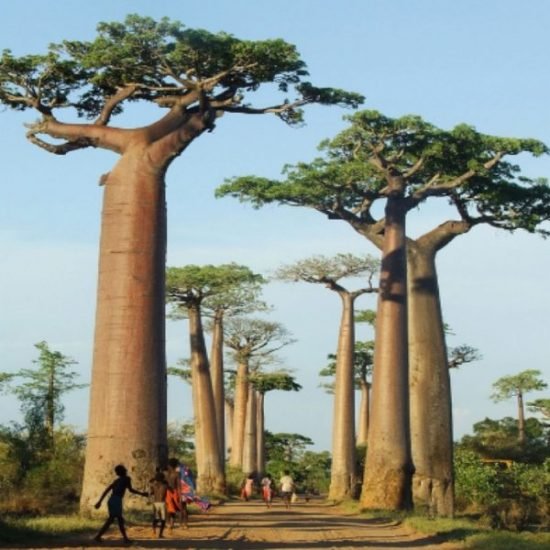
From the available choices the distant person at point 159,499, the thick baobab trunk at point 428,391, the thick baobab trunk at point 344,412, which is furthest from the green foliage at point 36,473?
the thick baobab trunk at point 344,412

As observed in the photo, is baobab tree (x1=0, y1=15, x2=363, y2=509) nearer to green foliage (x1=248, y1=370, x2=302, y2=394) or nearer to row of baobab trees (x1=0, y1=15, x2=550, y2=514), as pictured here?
row of baobab trees (x1=0, y1=15, x2=550, y2=514)

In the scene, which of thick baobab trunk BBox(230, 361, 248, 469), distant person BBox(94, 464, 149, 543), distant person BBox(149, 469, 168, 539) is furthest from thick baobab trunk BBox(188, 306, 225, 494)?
distant person BBox(94, 464, 149, 543)

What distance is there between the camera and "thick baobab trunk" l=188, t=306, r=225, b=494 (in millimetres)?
29609

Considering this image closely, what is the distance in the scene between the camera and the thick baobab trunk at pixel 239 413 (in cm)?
3944

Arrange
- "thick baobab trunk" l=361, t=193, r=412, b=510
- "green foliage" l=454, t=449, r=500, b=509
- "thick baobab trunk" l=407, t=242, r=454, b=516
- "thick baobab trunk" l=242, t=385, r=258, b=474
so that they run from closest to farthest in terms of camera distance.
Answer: "thick baobab trunk" l=361, t=193, r=412, b=510
"thick baobab trunk" l=407, t=242, r=454, b=516
"green foliage" l=454, t=449, r=500, b=509
"thick baobab trunk" l=242, t=385, r=258, b=474

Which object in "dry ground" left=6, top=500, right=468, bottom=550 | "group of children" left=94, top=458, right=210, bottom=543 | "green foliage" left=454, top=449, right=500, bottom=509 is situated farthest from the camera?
"green foliage" left=454, top=449, right=500, bottom=509

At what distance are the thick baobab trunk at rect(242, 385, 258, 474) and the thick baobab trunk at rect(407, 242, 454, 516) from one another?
61.8ft

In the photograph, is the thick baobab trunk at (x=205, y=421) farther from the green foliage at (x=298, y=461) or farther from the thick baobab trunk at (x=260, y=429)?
the green foliage at (x=298, y=461)

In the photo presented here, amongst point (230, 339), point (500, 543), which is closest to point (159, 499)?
point (500, 543)

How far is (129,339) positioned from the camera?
536 inches

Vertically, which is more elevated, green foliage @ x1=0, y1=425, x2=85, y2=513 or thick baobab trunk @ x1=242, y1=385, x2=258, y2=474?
thick baobab trunk @ x1=242, y1=385, x2=258, y2=474

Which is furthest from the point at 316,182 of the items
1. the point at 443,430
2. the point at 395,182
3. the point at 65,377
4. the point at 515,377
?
the point at 515,377

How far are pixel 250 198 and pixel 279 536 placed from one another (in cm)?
1083

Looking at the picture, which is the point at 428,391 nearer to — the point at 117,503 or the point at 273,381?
the point at 117,503
